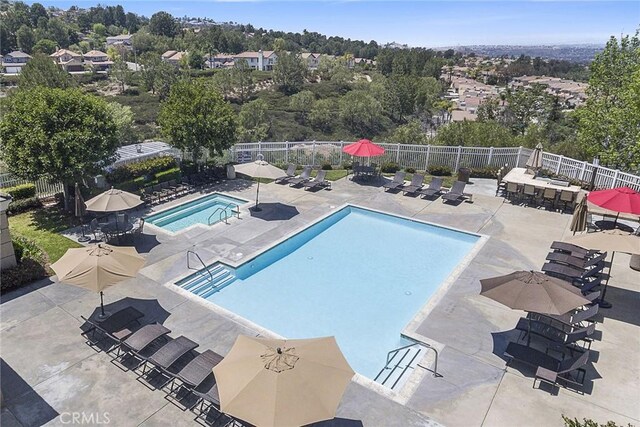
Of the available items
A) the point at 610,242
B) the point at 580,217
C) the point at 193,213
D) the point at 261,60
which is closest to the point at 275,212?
the point at 193,213

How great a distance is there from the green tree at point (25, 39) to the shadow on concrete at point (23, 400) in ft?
499

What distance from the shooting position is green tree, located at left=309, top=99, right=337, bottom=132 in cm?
7088

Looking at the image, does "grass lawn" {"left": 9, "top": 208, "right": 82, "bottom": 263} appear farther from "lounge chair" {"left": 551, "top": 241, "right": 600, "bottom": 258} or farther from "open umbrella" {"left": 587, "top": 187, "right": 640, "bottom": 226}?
"open umbrella" {"left": 587, "top": 187, "right": 640, "bottom": 226}

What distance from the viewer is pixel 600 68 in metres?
23.7

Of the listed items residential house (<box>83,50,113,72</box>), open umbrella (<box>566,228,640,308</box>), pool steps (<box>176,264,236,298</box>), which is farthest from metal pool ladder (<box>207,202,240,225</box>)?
residential house (<box>83,50,113,72</box>)

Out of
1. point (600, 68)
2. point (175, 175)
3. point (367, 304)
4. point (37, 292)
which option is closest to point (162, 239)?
point (37, 292)

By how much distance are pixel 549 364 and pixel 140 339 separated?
8390 millimetres

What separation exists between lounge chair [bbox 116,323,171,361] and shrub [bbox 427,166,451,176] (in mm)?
16918

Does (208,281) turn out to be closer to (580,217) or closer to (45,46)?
(580,217)

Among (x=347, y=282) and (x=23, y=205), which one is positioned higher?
(x=23, y=205)

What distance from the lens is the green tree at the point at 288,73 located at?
298ft

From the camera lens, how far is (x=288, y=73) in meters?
91.1

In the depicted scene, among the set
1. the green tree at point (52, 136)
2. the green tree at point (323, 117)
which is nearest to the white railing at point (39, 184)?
the green tree at point (52, 136)

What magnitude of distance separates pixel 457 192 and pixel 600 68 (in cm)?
1357
